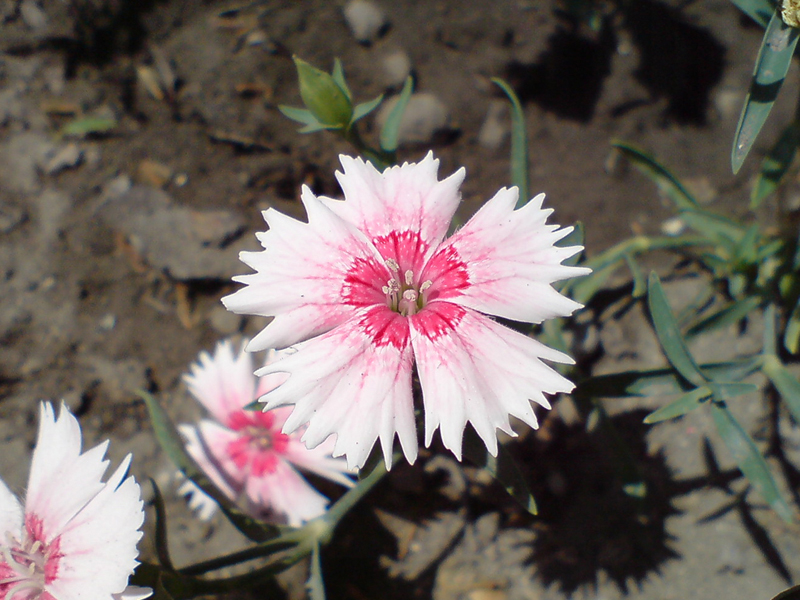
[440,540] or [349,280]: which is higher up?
[349,280]

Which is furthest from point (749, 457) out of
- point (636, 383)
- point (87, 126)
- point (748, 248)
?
point (87, 126)

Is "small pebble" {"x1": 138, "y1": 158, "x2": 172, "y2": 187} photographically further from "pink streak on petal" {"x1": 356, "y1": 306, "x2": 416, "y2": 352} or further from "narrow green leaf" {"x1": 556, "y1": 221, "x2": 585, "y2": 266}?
"narrow green leaf" {"x1": 556, "y1": 221, "x2": 585, "y2": 266}

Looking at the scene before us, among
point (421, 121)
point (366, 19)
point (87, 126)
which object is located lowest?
point (421, 121)

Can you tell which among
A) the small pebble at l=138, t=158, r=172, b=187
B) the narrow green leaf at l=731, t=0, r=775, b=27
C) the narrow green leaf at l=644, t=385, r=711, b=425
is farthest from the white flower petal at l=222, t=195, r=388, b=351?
the small pebble at l=138, t=158, r=172, b=187

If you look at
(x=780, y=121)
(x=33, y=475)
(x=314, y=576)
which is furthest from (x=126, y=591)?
(x=780, y=121)

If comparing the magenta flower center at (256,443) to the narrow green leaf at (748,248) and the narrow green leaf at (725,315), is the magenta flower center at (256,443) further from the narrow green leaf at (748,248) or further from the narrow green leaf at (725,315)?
the narrow green leaf at (748,248)

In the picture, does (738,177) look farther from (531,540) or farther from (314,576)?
(314,576)

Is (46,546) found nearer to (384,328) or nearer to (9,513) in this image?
(9,513)
